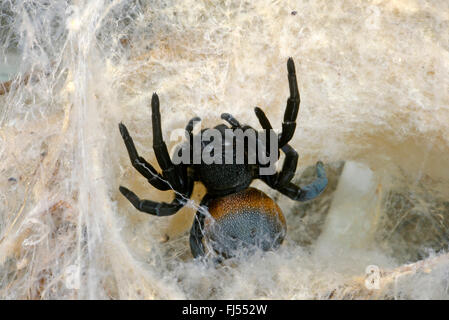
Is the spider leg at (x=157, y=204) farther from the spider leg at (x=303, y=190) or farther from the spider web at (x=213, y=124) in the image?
the spider leg at (x=303, y=190)

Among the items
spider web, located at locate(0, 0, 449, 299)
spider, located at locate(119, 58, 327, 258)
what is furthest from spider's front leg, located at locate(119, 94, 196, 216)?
spider web, located at locate(0, 0, 449, 299)

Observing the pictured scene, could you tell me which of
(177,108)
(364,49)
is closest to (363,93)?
(364,49)

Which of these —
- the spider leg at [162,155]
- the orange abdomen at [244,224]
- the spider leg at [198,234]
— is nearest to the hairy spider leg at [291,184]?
the orange abdomen at [244,224]

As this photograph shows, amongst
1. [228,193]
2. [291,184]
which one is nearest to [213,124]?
[228,193]

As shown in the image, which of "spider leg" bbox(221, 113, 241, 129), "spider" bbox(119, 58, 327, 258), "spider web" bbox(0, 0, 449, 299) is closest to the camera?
"spider web" bbox(0, 0, 449, 299)

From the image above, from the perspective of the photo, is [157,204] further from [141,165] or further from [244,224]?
[244,224]

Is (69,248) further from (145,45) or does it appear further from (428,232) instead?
(428,232)

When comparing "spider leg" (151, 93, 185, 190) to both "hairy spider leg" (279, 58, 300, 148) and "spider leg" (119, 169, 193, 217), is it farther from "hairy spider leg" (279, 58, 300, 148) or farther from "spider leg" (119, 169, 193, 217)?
"hairy spider leg" (279, 58, 300, 148)
